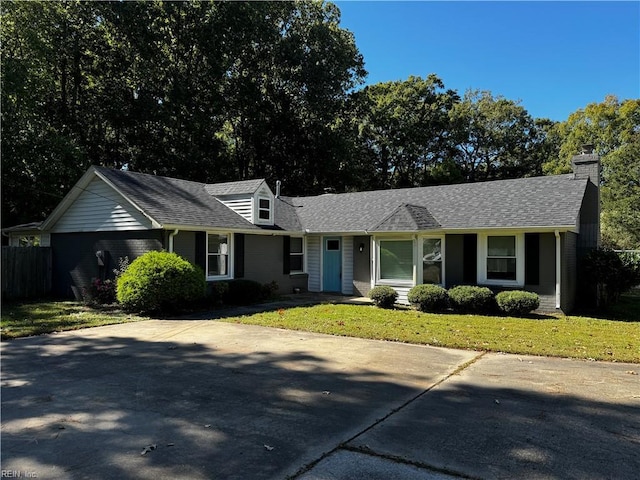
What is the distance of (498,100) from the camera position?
38.8 m

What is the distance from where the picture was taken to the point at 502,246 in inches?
549

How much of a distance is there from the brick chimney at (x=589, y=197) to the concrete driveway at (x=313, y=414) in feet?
33.4

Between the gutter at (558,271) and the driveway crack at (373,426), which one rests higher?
the gutter at (558,271)

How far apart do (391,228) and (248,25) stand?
20374 mm

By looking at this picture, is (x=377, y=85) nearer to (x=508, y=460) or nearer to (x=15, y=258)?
(x=15, y=258)

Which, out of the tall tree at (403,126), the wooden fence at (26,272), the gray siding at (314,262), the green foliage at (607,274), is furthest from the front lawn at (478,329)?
the tall tree at (403,126)

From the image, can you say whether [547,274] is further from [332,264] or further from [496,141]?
[496,141]

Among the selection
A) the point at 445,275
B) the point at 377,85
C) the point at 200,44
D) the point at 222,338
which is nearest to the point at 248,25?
the point at 200,44

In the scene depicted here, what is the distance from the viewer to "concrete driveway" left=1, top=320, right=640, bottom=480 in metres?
3.67

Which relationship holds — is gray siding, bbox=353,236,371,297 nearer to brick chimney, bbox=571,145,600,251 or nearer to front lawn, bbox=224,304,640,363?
front lawn, bbox=224,304,640,363

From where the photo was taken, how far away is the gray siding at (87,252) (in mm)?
13839

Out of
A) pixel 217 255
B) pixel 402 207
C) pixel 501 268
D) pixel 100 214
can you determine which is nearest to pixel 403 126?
pixel 402 207

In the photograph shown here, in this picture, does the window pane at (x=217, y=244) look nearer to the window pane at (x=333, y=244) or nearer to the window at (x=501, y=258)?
the window pane at (x=333, y=244)

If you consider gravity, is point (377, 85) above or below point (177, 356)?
above
